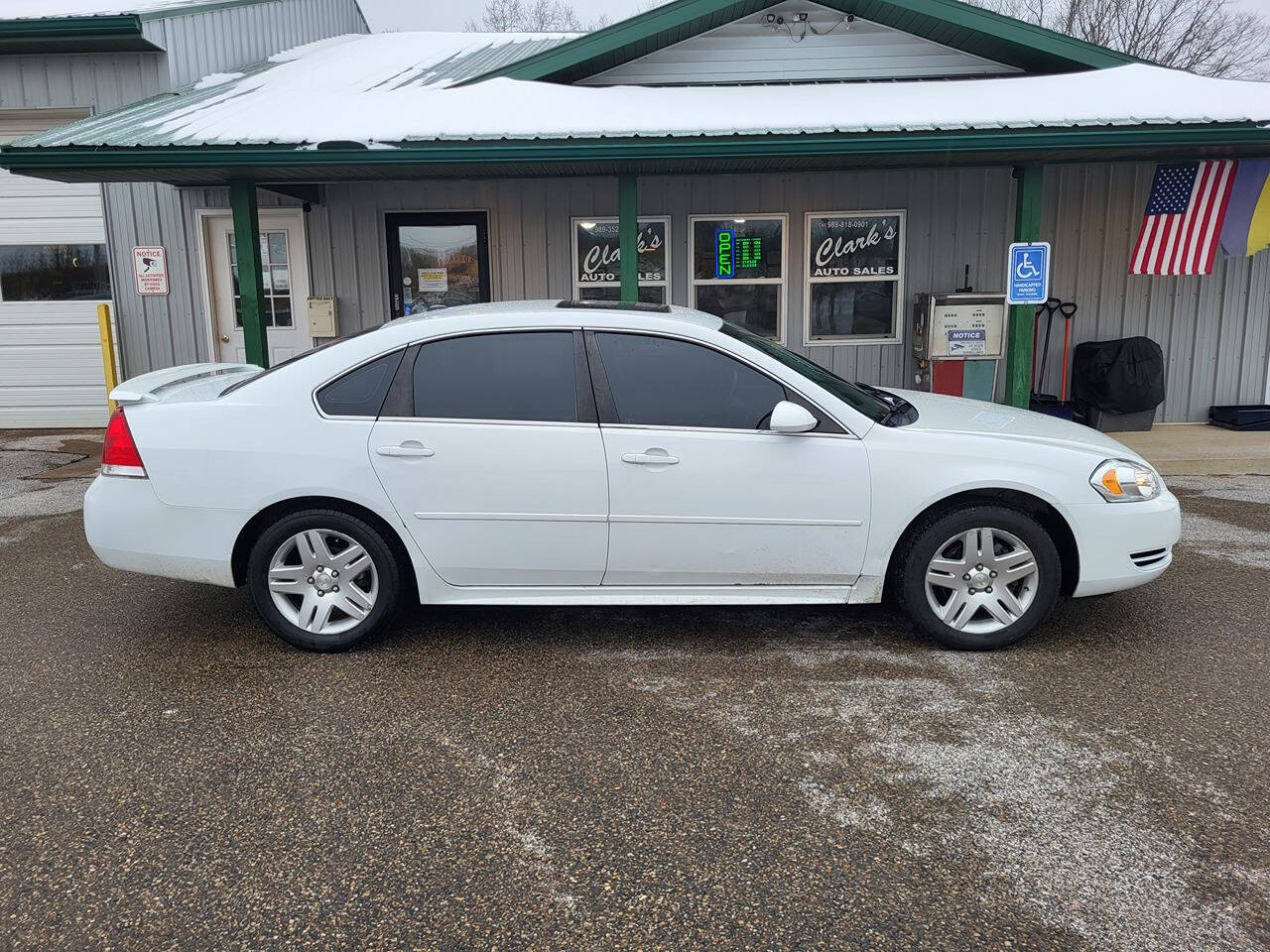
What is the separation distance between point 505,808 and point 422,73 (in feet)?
30.1

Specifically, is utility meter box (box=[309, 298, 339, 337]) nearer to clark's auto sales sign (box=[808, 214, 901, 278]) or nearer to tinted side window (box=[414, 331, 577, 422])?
clark's auto sales sign (box=[808, 214, 901, 278])

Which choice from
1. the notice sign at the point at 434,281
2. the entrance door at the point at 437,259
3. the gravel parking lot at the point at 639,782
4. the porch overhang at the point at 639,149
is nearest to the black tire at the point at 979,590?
the gravel parking lot at the point at 639,782

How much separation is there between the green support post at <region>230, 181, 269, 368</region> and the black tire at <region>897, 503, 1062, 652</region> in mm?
5909

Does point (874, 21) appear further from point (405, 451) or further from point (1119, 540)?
point (405, 451)

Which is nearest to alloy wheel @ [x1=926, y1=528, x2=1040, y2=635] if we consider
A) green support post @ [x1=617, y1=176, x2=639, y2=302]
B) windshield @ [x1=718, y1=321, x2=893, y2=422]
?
windshield @ [x1=718, y1=321, x2=893, y2=422]

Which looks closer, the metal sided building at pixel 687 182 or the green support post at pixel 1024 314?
the metal sided building at pixel 687 182

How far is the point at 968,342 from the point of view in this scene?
9.94 metres

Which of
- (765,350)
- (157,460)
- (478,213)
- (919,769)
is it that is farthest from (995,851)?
(478,213)

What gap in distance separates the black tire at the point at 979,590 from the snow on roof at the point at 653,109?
13.8 ft

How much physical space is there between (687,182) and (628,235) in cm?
253

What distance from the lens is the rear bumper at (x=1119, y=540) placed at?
168 inches

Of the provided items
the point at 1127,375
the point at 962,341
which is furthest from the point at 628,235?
the point at 1127,375

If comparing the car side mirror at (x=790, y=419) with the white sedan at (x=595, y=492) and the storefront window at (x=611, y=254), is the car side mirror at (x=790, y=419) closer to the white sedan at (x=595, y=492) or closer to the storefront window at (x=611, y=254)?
the white sedan at (x=595, y=492)

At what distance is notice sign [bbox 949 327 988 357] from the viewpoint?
9914 mm
